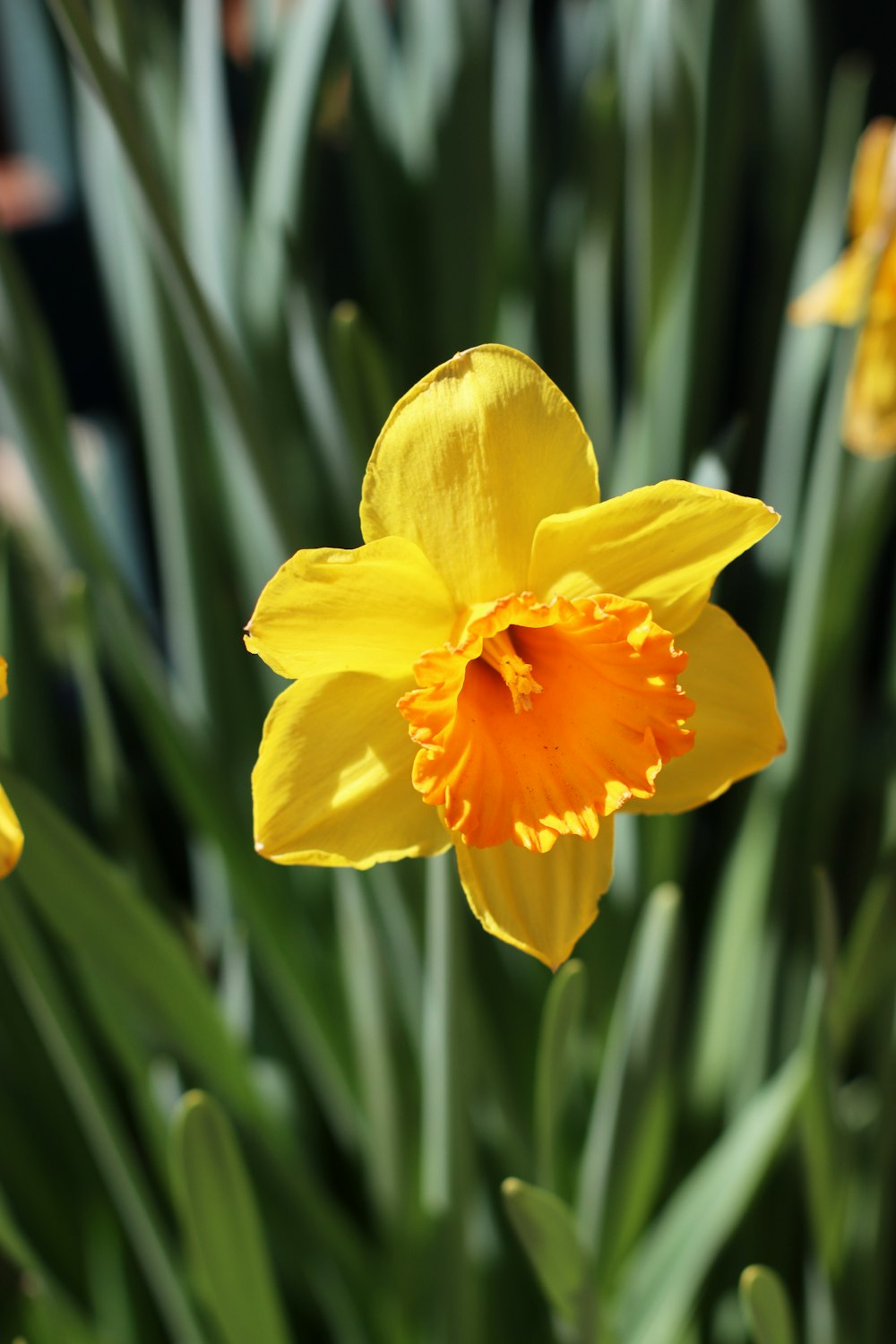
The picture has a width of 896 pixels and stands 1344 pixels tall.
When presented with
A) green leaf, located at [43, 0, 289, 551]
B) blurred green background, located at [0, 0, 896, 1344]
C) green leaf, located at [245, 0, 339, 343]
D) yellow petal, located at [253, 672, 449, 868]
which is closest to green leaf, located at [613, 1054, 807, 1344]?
blurred green background, located at [0, 0, 896, 1344]

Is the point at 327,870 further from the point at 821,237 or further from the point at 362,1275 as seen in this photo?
the point at 821,237

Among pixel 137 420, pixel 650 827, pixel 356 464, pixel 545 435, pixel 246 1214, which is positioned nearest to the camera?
pixel 545 435

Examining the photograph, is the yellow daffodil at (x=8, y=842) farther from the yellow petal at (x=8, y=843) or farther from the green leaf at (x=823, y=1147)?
the green leaf at (x=823, y=1147)

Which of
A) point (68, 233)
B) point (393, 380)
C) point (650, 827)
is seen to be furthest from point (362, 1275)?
point (68, 233)

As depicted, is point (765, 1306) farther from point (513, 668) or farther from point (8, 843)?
point (8, 843)

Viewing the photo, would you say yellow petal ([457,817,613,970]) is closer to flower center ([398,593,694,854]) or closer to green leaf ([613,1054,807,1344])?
flower center ([398,593,694,854])
